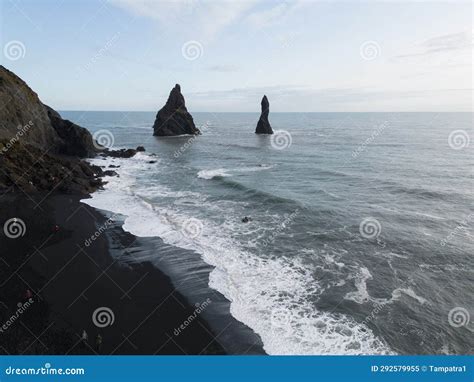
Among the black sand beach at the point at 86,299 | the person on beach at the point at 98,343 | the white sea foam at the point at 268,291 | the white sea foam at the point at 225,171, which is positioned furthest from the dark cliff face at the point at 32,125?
the person on beach at the point at 98,343

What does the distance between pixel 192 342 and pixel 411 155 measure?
6897 centimetres

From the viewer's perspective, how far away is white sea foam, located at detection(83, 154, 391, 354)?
16.4 meters

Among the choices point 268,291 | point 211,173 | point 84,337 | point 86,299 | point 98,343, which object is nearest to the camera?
point 98,343

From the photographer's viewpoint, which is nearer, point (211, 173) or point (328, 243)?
point (328, 243)

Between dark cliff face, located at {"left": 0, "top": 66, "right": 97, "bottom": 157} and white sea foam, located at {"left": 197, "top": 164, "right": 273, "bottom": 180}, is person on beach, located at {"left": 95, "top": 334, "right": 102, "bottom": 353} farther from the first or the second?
white sea foam, located at {"left": 197, "top": 164, "right": 273, "bottom": 180}

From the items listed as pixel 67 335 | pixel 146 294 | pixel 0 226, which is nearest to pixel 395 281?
pixel 146 294

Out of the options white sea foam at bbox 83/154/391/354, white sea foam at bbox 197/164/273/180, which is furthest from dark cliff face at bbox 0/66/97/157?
white sea foam at bbox 197/164/273/180

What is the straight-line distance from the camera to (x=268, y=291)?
20688mm

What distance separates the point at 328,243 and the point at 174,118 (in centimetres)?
10038

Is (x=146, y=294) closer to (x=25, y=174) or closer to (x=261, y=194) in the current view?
(x=261, y=194)

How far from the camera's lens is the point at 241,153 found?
259 feet

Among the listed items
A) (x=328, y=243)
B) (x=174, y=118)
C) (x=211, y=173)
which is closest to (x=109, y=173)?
(x=211, y=173)

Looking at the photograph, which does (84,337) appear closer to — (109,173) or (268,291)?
(268,291)

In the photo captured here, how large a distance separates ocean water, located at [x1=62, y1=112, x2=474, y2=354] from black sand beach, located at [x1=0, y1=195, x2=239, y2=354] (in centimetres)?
286
